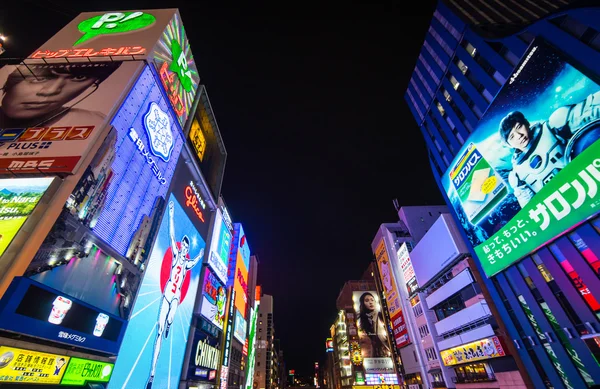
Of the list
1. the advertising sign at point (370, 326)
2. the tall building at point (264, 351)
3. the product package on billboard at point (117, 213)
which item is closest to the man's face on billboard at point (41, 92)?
the product package on billboard at point (117, 213)

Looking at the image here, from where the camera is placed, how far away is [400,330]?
1903 inches

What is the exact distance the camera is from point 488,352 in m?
25.9

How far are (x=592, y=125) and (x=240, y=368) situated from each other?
44.0 metres

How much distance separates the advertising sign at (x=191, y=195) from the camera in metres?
23.9

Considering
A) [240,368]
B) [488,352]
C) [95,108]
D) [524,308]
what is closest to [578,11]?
[524,308]

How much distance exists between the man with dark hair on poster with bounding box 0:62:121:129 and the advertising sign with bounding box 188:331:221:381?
2023 centimetres

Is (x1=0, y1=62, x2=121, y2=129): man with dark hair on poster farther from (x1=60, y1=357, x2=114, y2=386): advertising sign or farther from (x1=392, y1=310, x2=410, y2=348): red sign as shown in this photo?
(x1=392, y1=310, x2=410, y2=348): red sign

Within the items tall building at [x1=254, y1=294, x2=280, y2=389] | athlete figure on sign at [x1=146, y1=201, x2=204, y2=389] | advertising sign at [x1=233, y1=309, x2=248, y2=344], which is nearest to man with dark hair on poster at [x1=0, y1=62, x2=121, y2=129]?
athlete figure on sign at [x1=146, y1=201, x2=204, y2=389]

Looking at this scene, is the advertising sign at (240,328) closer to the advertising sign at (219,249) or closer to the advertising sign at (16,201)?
the advertising sign at (219,249)

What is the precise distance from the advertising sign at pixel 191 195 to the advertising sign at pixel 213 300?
5.12 meters

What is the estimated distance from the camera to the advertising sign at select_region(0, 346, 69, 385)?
8203 millimetres

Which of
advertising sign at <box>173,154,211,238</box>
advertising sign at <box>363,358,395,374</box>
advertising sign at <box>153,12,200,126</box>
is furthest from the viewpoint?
advertising sign at <box>363,358,395,374</box>

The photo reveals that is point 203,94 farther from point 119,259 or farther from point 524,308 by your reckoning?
point 524,308

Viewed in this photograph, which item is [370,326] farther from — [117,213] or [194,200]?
[117,213]
